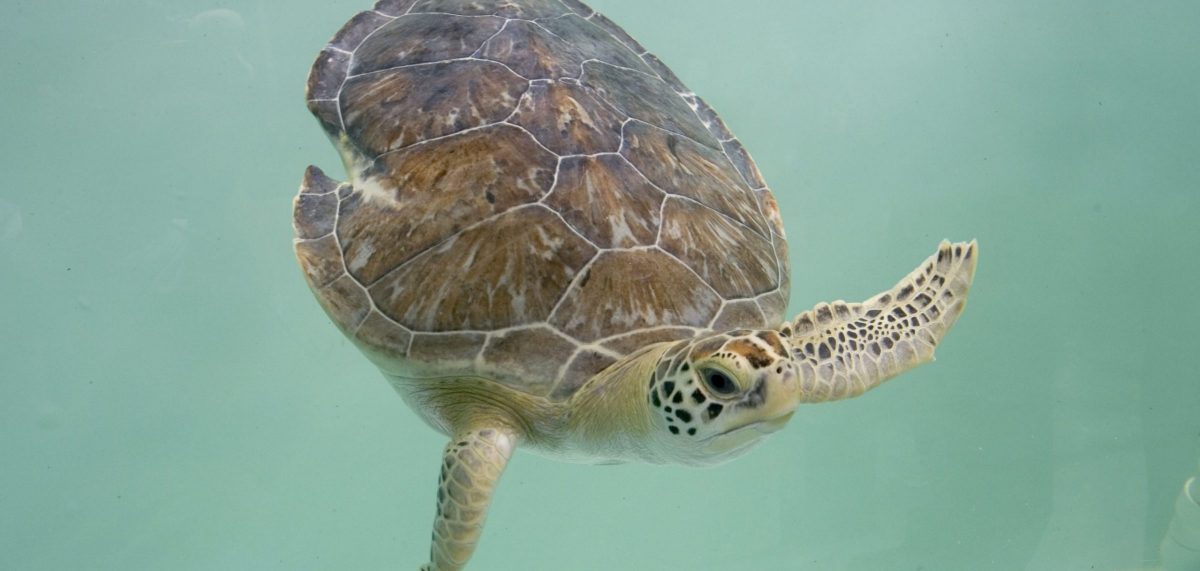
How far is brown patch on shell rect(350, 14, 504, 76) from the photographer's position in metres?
2.54

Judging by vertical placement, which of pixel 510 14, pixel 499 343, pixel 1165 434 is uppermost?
pixel 510 14

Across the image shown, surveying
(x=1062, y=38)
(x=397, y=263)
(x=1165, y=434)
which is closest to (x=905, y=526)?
(x=1165, y=434)

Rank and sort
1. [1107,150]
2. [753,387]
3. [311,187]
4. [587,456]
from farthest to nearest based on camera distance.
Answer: [1107,150], [311,187], [587,456], [753,387]

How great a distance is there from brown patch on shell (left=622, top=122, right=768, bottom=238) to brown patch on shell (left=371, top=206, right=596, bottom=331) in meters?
0.40

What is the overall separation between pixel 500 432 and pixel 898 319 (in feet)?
4.02

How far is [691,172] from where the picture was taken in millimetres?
2436

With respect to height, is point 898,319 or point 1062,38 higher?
point 1062,38

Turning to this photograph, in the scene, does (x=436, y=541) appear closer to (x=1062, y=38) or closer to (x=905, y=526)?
(x=905, y=526)

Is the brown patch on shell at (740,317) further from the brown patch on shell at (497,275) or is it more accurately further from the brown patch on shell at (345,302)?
the brown patch on shell at (345,302)

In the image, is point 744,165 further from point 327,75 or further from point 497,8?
point 327,75

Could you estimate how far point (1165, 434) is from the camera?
459 cm

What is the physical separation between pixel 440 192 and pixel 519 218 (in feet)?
0.91

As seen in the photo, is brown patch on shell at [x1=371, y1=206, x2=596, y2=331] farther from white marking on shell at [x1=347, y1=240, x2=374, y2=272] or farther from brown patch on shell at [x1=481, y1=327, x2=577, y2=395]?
white marking on shell at [x1=347, y1=240, x2=374, y2=272]

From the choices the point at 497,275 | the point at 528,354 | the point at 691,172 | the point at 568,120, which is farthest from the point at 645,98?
the point at 528,354
